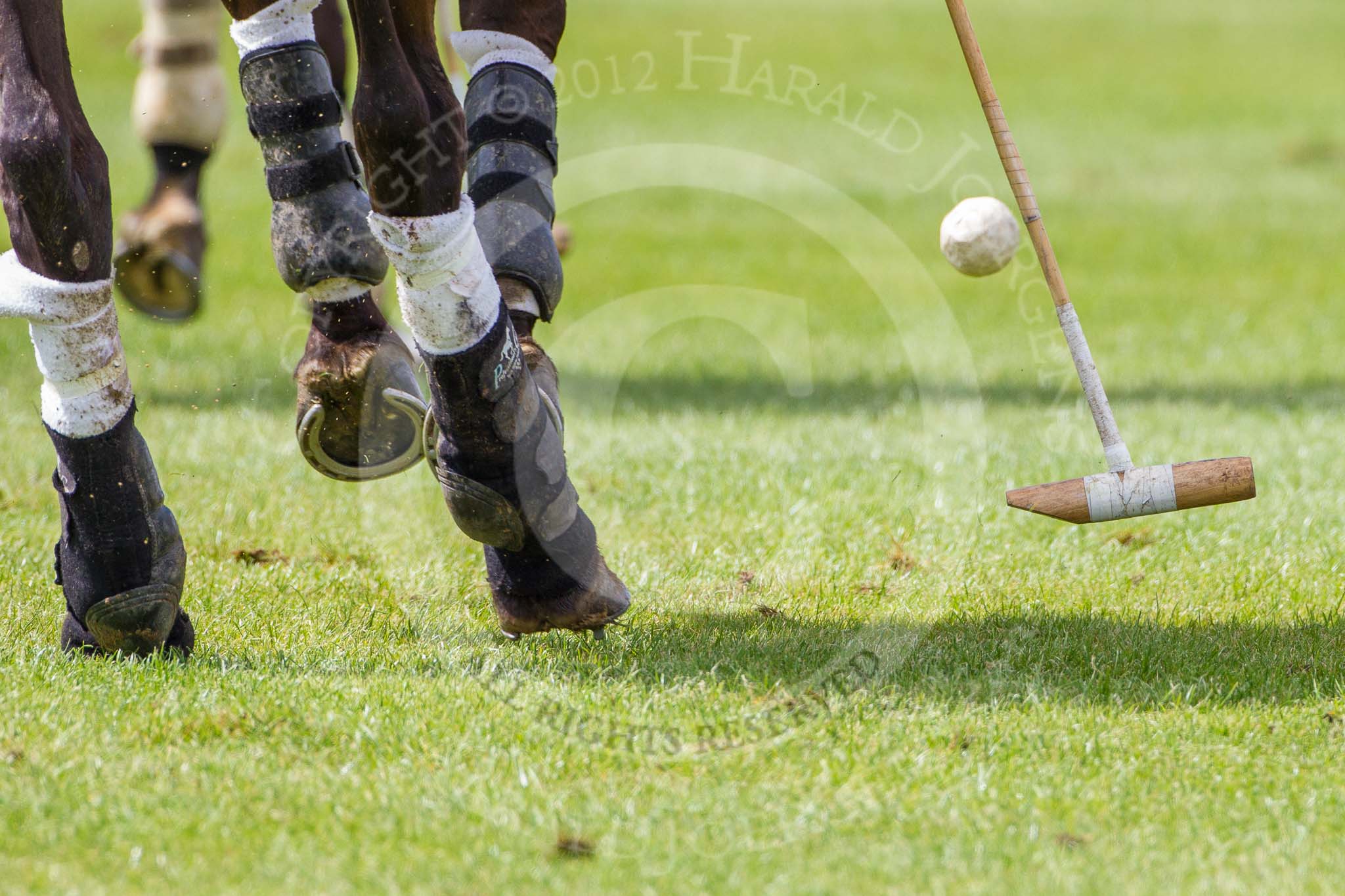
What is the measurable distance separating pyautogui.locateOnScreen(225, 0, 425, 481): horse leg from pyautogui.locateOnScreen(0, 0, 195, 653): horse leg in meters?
0.48

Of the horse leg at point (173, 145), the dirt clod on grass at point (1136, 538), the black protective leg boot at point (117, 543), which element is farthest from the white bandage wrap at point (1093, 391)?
the horse leg at point (173, 145)

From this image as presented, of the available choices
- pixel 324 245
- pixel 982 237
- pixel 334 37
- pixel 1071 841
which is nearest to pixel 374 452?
pixel 324 245

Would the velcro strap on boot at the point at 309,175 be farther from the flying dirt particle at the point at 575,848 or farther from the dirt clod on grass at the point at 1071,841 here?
the dirt clod on grass at the point at 1071,841

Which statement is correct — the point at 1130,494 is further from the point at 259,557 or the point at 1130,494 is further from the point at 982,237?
the point at 259,557

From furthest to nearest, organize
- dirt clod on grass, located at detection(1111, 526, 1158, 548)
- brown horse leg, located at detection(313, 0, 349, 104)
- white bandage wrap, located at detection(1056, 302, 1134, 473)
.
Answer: brown horse leg, located at detection(313, 0, 349, 104), dirt clod on grass, located at detection(1111, 526, 1158, 548), white bandage wrap, located at detection(1056, 302, 1134, 473)

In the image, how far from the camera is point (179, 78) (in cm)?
701

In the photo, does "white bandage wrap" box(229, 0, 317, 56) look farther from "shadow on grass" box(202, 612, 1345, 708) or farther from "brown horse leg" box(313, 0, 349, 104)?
"brown horse leg" box(313, 0, 349, 104)

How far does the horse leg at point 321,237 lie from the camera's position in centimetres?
353

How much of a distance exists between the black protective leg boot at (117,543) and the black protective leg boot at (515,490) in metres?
0.62

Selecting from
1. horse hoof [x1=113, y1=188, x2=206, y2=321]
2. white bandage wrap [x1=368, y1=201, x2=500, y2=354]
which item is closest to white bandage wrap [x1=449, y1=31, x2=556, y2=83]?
white bandage wrap [x1=368, y1=201, x2=500, y2=354]

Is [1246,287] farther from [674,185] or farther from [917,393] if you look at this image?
[674,185]

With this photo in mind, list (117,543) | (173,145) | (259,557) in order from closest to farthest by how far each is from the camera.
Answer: (117,543)
(259,557)
(173,145)

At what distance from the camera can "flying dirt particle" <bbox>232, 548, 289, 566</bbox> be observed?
432 cm

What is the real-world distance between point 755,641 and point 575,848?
1.19 meters
